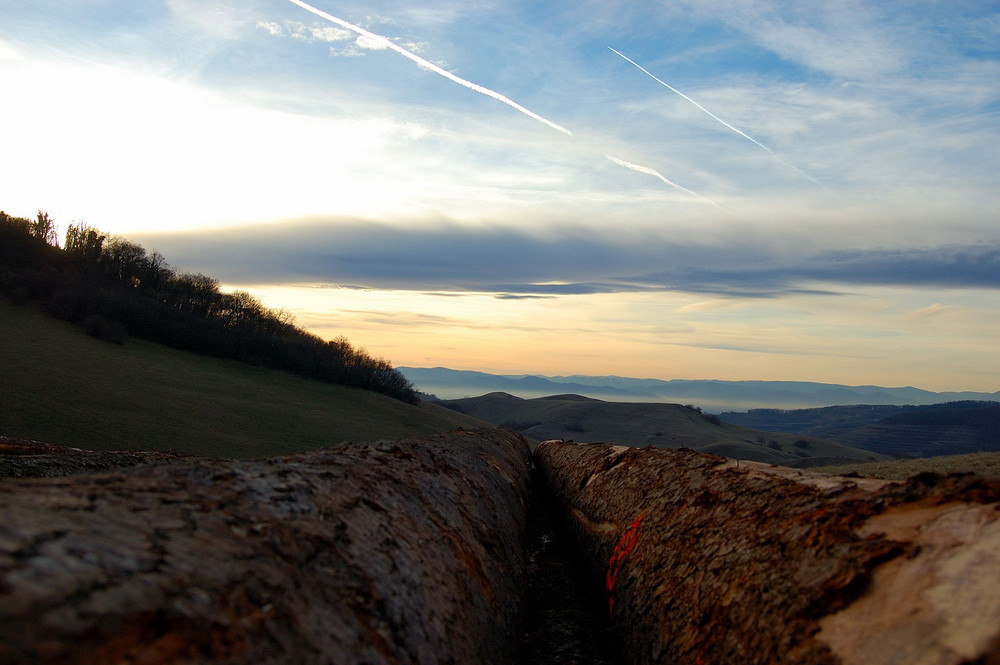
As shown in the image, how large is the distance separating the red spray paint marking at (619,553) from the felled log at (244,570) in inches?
37.4

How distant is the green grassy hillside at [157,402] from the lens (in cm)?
2000

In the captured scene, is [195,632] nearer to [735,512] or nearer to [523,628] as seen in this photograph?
[735,512]

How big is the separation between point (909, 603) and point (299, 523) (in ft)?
6.66

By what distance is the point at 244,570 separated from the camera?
182cm

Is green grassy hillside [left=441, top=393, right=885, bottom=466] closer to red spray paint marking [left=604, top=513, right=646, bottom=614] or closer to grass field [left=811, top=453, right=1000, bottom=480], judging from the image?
grass field [left=811, top=453, right=1000, bottom=480]

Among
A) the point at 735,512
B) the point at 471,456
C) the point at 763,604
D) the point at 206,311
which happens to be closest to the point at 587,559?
the point at 471,456

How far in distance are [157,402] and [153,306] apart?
21.3 metres

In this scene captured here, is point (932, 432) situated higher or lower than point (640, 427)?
higher

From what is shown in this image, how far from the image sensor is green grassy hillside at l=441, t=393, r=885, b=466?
212 ft

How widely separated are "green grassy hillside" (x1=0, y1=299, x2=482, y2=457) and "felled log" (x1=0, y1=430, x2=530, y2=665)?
18.1m

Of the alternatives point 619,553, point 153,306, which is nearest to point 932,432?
point 153,306

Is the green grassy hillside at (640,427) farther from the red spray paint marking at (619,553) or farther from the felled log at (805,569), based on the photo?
the felled log at (805,569)

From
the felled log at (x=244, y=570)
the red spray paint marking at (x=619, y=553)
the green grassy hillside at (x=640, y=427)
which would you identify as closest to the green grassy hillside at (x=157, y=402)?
the red spray paint marking at (x=619, y=553)

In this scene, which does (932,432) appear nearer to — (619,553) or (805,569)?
(619,553)
